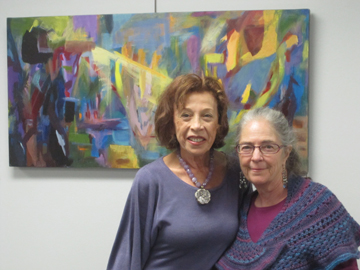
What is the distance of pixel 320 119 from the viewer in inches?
74.6

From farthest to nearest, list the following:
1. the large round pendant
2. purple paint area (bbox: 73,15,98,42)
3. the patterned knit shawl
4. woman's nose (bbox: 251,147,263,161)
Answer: purple paint area (bbox: 73,15,98,42), the large round pendant, woman's nose (bbox: 251,147,263,161), the patterned knit shawl

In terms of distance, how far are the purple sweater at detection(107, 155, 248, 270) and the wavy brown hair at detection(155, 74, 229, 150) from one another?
0.60 ft

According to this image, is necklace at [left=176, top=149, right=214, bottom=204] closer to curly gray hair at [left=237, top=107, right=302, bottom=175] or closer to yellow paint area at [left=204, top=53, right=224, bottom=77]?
curly gray hair at [left=237, top=107, right=302, bottom=175]

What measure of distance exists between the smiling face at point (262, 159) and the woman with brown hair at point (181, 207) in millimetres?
170

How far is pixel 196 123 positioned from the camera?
1.30 m

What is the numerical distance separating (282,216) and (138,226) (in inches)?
21.1

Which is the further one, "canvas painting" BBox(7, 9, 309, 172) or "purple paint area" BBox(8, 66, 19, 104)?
"purple paint area" BBox(8, 66, 19, 104)

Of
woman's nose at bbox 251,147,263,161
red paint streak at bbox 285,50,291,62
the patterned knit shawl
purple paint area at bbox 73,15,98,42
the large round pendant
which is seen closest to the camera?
the patterned knit shawl

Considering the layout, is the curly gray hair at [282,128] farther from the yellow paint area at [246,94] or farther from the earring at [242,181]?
the yellow paint area at [246,94]

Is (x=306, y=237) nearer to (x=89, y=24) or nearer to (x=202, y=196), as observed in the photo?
(x=202, y=196)

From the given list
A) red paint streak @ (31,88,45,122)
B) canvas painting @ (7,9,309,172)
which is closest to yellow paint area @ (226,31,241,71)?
canvas painting @ (7,9,309,172)

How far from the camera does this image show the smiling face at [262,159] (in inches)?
48.3

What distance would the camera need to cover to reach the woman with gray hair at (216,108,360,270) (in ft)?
3.67

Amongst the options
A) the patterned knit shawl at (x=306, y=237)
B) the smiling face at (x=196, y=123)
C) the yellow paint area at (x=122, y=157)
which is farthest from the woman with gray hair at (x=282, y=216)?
the yellow paint area at (x=122, y=157)
